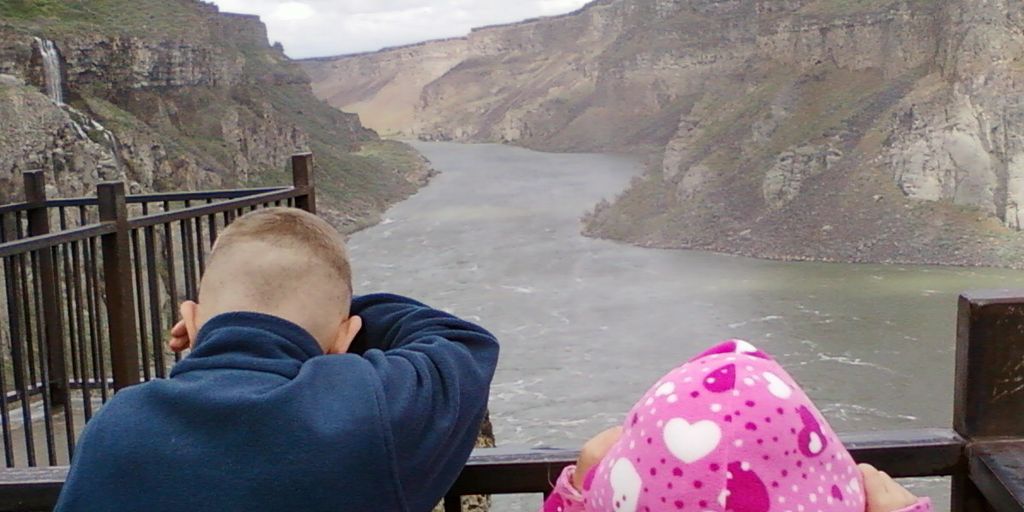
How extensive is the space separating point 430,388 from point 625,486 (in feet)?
0.94

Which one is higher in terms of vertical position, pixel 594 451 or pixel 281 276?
pixel 281 276

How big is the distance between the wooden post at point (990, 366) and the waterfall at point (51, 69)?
47941mm

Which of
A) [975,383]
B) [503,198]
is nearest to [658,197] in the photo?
[503,198]

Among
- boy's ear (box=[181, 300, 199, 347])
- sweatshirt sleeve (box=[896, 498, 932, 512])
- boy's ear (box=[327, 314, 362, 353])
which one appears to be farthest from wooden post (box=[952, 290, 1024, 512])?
boy's ear (box=[181, 300, 199, 347])

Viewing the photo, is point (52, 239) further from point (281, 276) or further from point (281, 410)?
point (281, 410)

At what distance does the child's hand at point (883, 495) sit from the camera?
128 centimetres

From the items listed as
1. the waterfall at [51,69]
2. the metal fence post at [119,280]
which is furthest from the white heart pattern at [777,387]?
the waterfall at [51,69]

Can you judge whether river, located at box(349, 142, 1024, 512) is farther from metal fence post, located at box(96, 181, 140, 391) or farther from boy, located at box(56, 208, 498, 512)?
boy, located at box(56, 208, 498, 512)

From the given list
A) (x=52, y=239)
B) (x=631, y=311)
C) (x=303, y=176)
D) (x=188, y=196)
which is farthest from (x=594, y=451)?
(x=631, y=311)

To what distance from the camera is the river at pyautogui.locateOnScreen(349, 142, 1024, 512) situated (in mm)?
42281

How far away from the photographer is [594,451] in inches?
55.5

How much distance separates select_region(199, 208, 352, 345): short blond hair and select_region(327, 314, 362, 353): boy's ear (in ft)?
0.09

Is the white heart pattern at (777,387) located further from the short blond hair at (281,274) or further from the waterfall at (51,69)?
the waterfall at (51,69)

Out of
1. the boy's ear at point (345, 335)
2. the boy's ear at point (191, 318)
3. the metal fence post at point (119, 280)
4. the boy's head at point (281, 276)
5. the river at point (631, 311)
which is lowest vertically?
the river at point (631, 311)
